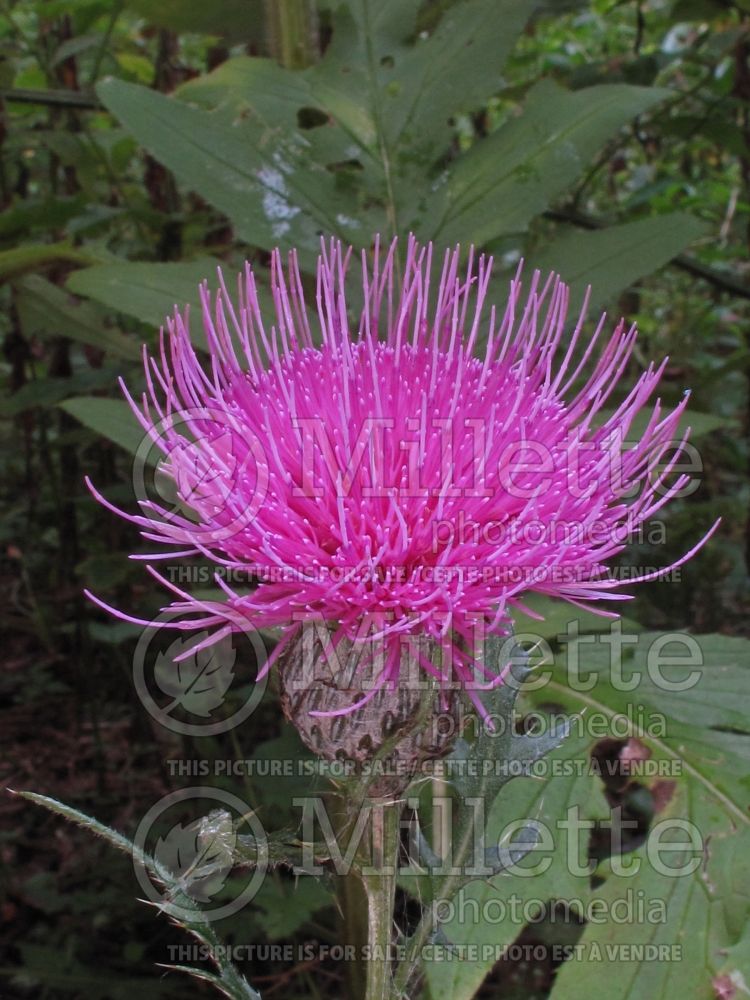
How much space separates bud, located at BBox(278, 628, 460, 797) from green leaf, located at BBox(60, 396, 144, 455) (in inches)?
36.8

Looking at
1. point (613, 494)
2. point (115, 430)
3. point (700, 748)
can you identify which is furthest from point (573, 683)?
point (115, 430)

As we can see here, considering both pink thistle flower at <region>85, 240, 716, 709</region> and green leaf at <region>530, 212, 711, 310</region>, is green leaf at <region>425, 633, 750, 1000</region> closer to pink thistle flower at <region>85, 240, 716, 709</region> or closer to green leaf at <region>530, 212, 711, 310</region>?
pink thistle flower at <region>85, 240, 716, 709</region>

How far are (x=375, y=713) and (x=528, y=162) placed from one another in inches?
64.7

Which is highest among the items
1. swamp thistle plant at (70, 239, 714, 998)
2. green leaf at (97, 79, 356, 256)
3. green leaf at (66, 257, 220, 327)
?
green leaf at (97, 79, 356, 256)

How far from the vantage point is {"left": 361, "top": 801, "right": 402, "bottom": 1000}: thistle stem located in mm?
1262

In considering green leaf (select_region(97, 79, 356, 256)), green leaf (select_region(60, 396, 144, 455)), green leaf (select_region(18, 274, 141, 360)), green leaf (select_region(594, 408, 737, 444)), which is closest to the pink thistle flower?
green leaf (select_region(60, 396, 144, 455))

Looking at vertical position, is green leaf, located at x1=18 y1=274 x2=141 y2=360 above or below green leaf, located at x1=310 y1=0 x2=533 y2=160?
below

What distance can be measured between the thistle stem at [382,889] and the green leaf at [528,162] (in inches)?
59.7

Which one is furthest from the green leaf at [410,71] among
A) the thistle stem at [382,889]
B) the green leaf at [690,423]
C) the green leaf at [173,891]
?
the green leaf at [173,891]

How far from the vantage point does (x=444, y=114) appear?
94.3 inches

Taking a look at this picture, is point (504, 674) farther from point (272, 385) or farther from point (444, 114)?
point (444, 114)

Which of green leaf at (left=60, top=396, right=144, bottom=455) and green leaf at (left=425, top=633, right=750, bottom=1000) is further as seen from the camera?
green leaf at (left=60, top=396, right=144, bottom=455)

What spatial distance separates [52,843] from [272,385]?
2.31 meters

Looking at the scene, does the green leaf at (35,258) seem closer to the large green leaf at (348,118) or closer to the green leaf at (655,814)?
the large green leaf at (348,118)
